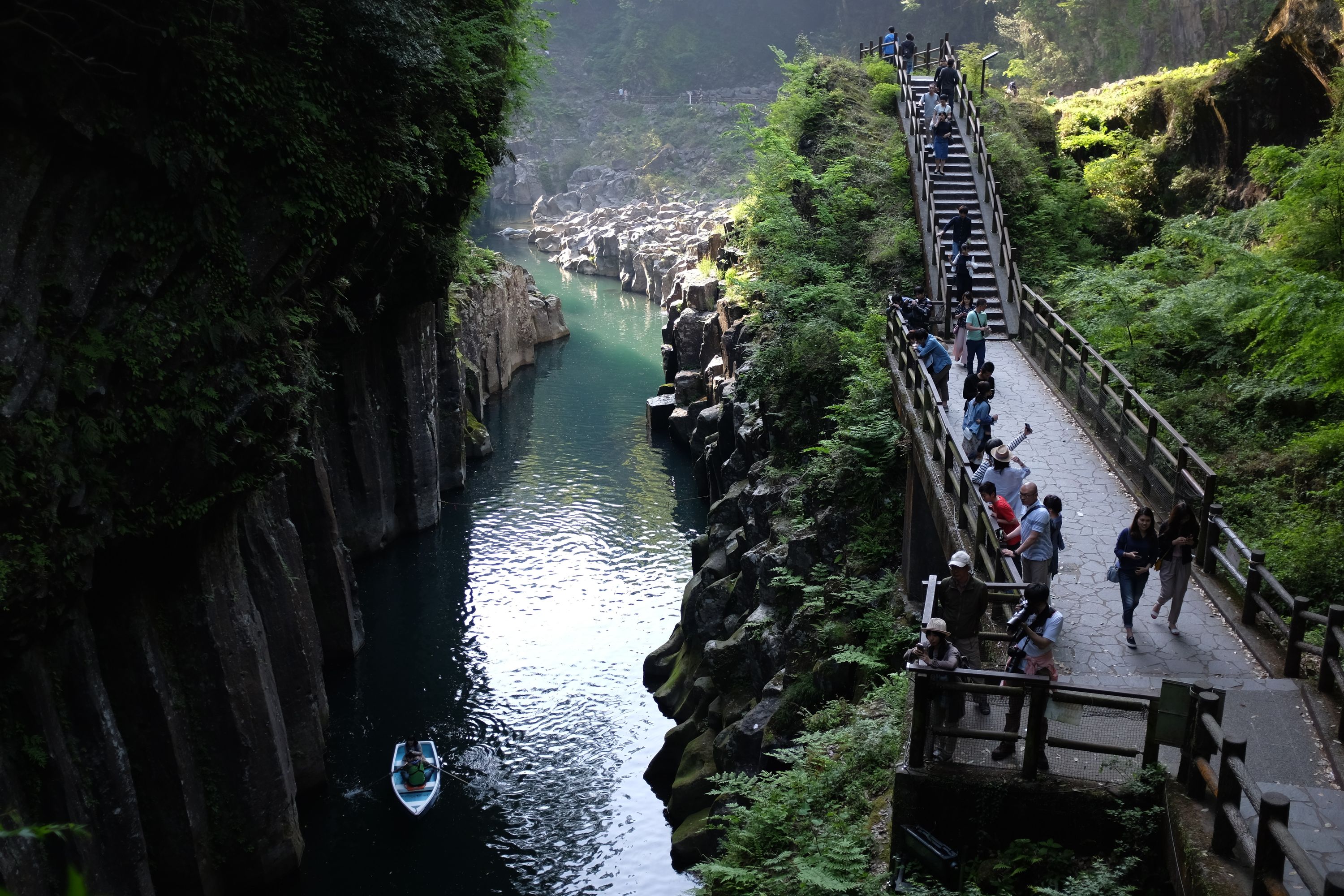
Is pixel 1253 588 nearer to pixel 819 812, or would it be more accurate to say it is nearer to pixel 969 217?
pixel 819 812

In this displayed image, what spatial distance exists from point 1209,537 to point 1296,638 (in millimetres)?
2657

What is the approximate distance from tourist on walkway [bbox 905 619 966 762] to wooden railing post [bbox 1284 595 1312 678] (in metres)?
4.05

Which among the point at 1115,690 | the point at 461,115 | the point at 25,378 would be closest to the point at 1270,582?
the point at 1115,690

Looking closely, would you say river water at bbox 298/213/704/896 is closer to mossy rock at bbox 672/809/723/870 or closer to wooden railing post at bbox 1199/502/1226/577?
mossy rock at bbox 672/809/723/870

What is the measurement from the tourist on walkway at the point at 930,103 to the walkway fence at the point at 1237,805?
28.4 meters

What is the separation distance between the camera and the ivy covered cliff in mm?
14656

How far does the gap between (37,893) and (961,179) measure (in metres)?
28.4

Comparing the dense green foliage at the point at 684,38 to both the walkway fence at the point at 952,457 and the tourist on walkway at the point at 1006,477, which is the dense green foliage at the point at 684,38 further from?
the tourist on walkway at the point at 1006,477

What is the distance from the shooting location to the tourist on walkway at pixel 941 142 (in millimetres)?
32344

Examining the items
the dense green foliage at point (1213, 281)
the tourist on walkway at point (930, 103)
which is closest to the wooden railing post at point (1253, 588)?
the dense green foliage at point (1213, 281)

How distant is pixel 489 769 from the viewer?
24453 mm

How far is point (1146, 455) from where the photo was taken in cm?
1655

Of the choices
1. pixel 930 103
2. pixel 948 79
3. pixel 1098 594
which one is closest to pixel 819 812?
pixel 1098 594

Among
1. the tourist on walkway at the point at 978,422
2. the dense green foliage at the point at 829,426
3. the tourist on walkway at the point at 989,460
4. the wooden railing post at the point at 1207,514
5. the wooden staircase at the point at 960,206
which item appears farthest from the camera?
the wooden staircase at the point at 960,206
